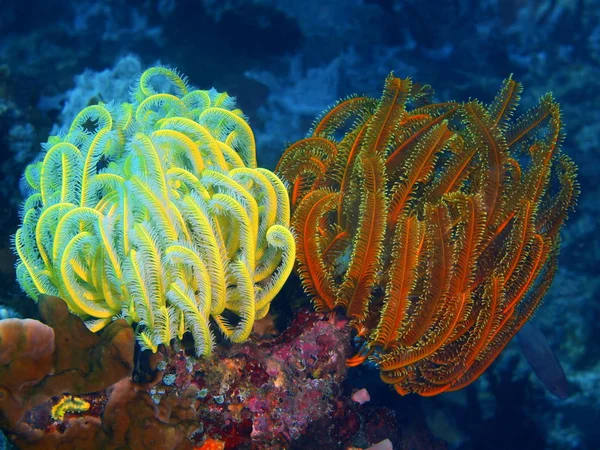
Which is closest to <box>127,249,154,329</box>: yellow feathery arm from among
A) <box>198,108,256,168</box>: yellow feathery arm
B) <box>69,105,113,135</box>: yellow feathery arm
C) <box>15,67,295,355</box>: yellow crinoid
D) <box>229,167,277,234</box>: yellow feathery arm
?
<box>15,67,295,355</box>: yellow crinoid

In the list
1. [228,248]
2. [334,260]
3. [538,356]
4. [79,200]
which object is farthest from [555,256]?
[79,200]

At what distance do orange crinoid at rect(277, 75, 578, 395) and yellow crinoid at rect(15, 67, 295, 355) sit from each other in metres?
0.48

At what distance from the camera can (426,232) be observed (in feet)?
10.0

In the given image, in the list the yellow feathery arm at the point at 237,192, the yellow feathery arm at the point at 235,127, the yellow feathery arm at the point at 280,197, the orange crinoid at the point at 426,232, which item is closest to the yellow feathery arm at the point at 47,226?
the yellow feathery arm at the point at 237,192

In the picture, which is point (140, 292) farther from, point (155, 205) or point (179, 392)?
point (179, 392)

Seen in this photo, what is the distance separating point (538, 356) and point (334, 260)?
3725mm

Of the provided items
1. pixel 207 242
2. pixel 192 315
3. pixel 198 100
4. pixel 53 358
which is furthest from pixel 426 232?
pixel 53 358

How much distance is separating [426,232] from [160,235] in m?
1.86

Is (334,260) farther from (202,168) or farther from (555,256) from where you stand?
(555,256)

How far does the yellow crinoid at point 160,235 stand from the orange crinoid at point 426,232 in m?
0.48

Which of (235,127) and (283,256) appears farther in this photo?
(235,127)

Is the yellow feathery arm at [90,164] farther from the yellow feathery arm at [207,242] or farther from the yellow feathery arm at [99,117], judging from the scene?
the yellow feathery arm at [207,242]

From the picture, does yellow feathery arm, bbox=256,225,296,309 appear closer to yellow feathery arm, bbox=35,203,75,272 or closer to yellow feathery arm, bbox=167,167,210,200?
yellow feathery arm, bbox=167,167,210,200

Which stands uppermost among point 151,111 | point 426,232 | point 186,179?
point 151,111
